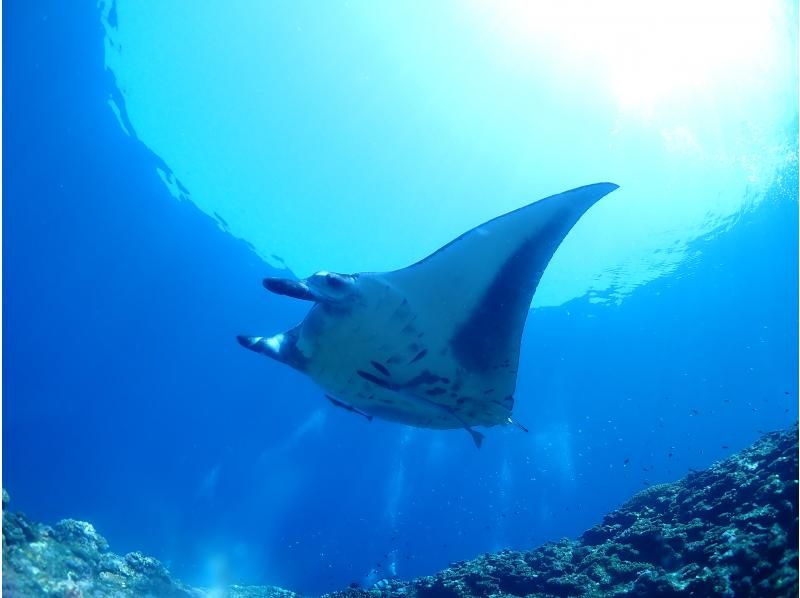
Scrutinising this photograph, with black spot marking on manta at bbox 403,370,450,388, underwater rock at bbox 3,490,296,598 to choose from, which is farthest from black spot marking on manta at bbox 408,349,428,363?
underwater rock at bbox 3,490,296,598

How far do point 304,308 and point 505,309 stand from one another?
18.2m

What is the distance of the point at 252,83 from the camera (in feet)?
46.5

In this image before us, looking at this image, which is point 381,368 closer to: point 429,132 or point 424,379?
point 424,379

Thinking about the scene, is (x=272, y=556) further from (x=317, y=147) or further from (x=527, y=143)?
(x=527, y=143)

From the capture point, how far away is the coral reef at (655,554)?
170 inches

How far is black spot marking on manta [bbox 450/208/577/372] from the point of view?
379 centimetres

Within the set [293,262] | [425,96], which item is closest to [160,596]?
[293,262]

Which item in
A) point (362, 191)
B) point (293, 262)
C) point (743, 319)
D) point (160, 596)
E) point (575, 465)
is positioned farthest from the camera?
point (575, 465)

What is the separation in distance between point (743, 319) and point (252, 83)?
24.0m

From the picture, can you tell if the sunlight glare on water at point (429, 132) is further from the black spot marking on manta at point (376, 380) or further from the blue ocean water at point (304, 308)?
the black spot marking on manta at point (376, 380)

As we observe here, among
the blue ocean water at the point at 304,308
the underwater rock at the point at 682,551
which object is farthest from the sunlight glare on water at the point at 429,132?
the underwater rock at the point at 682,551

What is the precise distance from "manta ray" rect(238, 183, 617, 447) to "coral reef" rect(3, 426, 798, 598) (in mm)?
2529

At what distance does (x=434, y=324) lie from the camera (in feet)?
12.7

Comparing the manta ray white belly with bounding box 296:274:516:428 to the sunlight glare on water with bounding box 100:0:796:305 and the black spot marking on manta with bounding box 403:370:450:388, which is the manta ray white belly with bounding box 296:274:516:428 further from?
the sunlight glare on water with bounding box 100:0:796:305
